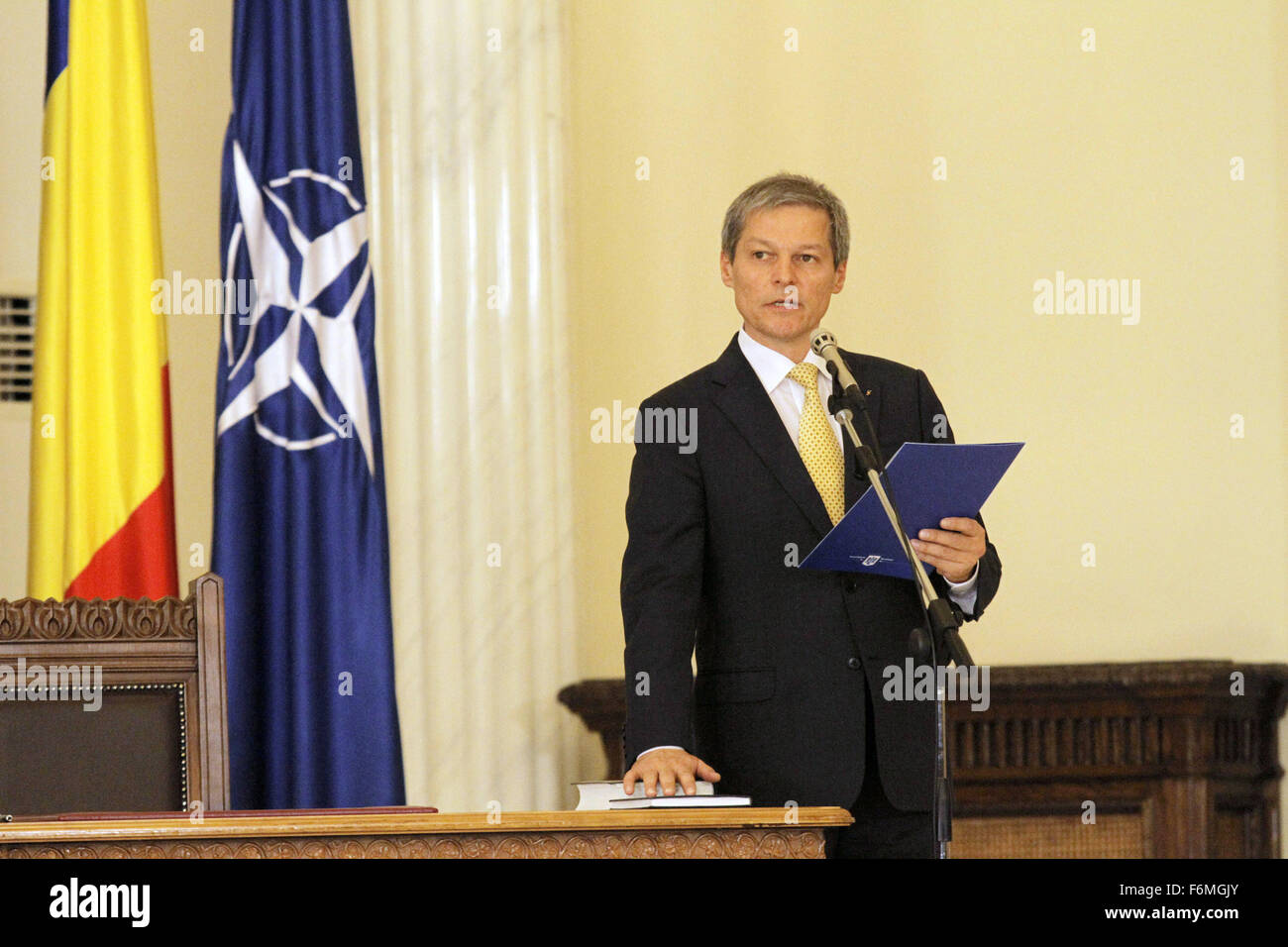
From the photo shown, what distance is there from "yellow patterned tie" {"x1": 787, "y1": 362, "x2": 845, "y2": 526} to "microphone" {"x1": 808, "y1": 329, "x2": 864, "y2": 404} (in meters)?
0.36

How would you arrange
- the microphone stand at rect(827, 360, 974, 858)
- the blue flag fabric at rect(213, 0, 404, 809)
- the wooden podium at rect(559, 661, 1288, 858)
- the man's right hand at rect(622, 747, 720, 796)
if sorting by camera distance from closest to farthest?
the microphone stand at rect(827, 360, 974, 858) → the man's right hand at rect(622, 747, 720, 796) → the blue flag fabric at rect(213, 0, 404, 809) → the wooden podium at rect(559, 661, 1288, 858)

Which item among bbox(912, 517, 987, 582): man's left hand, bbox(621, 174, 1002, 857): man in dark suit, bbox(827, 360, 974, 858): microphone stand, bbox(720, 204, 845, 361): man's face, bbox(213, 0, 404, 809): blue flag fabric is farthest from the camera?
bbox(213, 0, 404, 809): blue flag fabric

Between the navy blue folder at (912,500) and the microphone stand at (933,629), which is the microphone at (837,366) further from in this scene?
the navy blue folder at (912,500)

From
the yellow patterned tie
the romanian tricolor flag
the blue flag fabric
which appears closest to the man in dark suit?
the yellow patterned tie

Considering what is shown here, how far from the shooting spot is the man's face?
8.96 feet

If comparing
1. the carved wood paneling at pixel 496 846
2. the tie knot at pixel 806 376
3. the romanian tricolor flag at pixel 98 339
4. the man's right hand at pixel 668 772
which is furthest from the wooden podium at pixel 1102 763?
the carved wood paneling at pixel 496 846

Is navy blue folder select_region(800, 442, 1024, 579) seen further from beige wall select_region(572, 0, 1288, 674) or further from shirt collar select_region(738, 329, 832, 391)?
beige wall select_region(572, 0, 1288, 674)

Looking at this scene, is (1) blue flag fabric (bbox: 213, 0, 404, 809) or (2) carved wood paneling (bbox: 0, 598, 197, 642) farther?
(1) blue flag fabric (bbox: 213, 0, 404, 809)

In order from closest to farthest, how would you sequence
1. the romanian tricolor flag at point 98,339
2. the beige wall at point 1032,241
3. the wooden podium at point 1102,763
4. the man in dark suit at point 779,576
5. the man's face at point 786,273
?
the man in dark suit at point 779,576, the man's face at point 786,273, the romanian tricolor flag at point 98,339, the wooden podium at point 1102,763, the beige wall at point 1032,241

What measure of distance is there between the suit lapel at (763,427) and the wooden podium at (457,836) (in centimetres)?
85

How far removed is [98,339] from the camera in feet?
12.8

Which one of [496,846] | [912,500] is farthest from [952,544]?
[496,846]

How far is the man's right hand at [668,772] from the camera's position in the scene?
7.24ft
